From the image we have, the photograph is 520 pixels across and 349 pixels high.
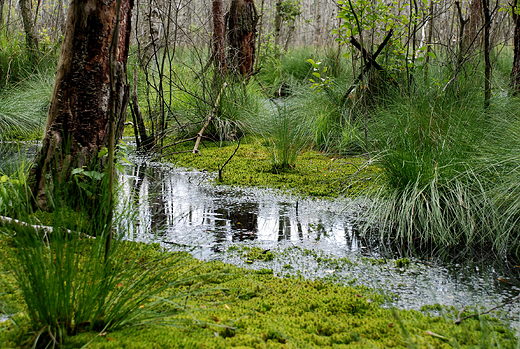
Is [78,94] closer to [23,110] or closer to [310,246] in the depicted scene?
[310,246]

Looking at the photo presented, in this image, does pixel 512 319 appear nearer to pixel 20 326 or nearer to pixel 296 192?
pixel 20 326

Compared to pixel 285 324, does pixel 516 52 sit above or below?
above

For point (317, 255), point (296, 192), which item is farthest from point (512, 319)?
point (296, 192)

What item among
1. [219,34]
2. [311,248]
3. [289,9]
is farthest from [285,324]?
[289,9]

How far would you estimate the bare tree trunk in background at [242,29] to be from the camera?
7320 millimetres

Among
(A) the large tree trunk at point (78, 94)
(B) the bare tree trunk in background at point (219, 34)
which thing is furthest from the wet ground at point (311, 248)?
(B) the bare tree trunk in background at point (219, 34)

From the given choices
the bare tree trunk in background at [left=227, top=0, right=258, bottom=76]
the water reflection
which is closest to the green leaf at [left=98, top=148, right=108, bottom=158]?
the water reflection

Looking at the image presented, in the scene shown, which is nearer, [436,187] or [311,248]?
[311,248]

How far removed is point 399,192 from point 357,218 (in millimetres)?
341

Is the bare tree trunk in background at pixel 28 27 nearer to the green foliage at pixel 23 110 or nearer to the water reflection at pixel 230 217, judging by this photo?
the green foliage at pixel 23 110

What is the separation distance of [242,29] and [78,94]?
18.6 ft

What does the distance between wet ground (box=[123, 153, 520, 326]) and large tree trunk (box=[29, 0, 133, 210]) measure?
40 cm

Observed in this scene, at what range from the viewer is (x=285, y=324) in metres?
1.51

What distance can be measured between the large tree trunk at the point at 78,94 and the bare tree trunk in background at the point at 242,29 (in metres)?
5.13
